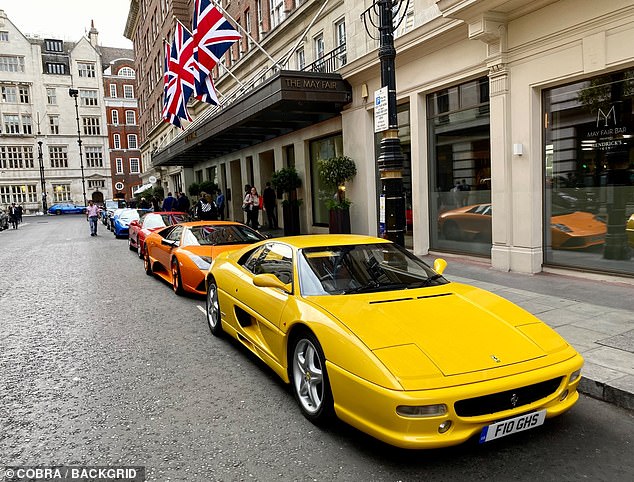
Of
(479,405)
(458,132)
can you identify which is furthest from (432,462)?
(458,132)

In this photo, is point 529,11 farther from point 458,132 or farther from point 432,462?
point 432,462

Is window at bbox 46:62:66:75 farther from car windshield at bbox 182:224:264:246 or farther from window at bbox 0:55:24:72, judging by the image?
car windshield at bbox 182:224:264:246

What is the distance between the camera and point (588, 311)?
6.39m

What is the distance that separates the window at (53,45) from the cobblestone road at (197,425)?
3298 inches

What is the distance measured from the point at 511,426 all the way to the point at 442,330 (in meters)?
0.76

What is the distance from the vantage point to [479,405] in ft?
9.80

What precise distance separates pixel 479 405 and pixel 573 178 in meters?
7.15

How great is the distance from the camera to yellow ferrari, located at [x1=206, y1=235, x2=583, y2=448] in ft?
9.63

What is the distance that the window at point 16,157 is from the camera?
69812 millimetres

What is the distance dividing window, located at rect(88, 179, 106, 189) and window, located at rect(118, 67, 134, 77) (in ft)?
59.2

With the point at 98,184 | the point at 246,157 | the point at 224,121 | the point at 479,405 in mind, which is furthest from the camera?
the point at 98,184

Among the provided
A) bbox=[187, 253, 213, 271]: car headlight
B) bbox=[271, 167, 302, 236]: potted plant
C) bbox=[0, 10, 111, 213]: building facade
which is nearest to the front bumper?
bbox=[187, 253, 213, 271]: car headlight

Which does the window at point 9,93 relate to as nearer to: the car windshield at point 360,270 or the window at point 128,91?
the window at point 128,91

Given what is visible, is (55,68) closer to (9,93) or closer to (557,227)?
(9,93)
